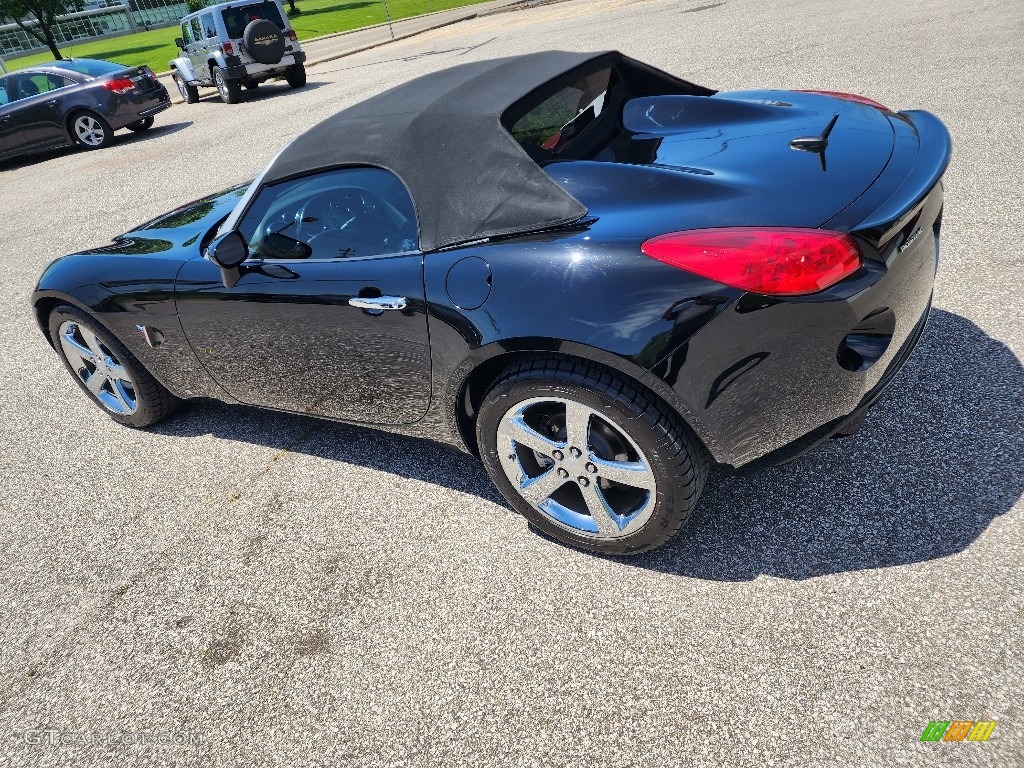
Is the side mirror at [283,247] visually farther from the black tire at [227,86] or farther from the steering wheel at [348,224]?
the black tire at [227,86]

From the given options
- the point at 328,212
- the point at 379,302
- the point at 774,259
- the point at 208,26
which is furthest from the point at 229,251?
the point at 208,26

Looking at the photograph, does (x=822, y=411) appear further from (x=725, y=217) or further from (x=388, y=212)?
(x=388, y=212)

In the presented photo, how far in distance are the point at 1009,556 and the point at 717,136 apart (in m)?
1.72

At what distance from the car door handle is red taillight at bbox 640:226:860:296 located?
3.28 feet

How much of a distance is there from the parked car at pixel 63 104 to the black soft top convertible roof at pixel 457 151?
460 inches

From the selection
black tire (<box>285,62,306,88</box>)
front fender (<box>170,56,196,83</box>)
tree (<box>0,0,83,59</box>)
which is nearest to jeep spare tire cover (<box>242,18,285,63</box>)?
black tire (<box>285,62,306,88</box>)

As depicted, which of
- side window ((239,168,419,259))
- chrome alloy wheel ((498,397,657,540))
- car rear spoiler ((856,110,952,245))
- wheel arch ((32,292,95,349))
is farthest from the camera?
wheel arch ((32,292,95,349))

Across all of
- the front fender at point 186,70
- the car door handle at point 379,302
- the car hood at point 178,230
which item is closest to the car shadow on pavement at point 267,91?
the front fender at point 186,70

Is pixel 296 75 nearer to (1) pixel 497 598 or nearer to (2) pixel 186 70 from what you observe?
(2) pixel 186 70

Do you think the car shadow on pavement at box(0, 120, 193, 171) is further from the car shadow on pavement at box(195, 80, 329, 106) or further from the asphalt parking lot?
the asphalt parking lot

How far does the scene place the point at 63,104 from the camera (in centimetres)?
1237

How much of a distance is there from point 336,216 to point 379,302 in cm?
50

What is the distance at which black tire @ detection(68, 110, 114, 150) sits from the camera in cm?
1257

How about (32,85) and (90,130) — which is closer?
(32,85)
